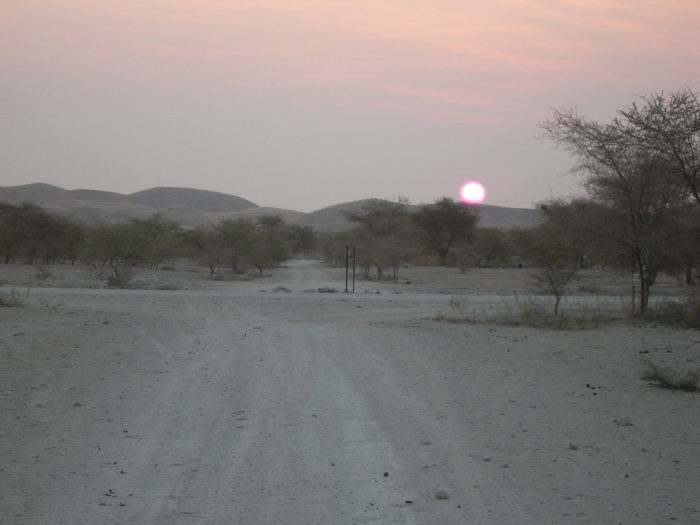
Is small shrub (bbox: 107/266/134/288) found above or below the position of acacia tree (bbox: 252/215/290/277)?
below

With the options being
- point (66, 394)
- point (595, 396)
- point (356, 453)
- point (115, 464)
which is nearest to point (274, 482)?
point (356, 453)

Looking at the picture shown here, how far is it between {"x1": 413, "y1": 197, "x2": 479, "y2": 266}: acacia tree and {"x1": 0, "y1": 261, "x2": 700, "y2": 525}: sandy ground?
182 ft

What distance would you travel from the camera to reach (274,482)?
573 centimetres

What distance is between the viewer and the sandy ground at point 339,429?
5270 millimetres

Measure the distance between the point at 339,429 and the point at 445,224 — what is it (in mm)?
64467

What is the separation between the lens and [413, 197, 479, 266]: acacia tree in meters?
70.7

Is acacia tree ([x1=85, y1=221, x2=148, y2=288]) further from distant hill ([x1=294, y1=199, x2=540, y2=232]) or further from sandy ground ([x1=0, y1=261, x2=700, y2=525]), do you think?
distant hill ([x1=294, y1=199, x2=540, y2=232])

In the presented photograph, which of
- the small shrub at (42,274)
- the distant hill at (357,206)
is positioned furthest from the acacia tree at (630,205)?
the distant hill at (357,206)

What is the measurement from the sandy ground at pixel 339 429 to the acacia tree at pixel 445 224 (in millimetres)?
55386

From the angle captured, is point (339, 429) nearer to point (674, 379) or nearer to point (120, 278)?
point (674, 379)

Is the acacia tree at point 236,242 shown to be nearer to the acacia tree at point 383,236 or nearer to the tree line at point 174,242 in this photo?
the tree line at point 174,242

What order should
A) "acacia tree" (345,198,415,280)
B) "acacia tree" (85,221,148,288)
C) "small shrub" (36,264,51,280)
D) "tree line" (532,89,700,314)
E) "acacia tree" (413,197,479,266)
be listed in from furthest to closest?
1. "acacia tree" (413,197,479,266)
2. "acacia tree" (345,198,415,280)
3. "small shrub" (36,264,51,280)
4. "acacia tree" (85,221,148,288)
5. "tree line" (532,89,700,314)

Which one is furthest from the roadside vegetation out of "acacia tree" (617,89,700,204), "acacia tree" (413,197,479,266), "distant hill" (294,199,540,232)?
"distant hill" (294,199,540,232)

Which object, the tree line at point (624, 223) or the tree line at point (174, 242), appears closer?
the tree line at point (624, 223)
